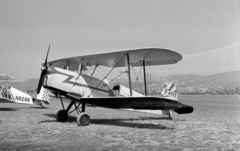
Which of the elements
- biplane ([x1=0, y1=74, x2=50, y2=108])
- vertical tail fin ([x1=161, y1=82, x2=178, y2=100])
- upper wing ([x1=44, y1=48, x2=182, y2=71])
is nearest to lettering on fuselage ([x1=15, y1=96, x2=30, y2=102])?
biplane ([x1=0, y1=74, x2=50, y2=108])

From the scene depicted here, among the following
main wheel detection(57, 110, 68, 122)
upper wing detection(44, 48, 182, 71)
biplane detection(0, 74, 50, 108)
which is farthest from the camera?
biplane detection(0, 74, 50, 108)

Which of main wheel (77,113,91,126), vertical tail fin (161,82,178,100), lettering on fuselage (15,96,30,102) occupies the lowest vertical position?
main wheel (77,113,91,126)

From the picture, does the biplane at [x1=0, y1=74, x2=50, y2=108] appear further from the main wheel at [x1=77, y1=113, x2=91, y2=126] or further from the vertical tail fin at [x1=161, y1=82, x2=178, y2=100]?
the vertical tail fin at [x1=161, y1=82, x2=178, y2=100]

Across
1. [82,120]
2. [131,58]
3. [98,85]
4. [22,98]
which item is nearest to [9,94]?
[22,98]

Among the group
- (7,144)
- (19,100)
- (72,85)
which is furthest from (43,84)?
(19,100)

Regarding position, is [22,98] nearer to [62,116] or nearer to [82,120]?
[62,116]

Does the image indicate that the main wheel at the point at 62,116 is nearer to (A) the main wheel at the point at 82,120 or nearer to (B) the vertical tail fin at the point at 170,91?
(A) the main wheel at the point at 82,120

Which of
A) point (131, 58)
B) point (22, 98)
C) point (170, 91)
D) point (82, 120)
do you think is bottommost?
point (82, 120)

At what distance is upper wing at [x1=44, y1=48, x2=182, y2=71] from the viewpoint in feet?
29.0

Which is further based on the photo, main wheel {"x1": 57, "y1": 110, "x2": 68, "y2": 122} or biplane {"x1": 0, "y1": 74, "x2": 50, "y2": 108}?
biplane {"x1": 0, "y1": 74, "x2": 50, "y2": 108}

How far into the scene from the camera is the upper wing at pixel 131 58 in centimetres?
884

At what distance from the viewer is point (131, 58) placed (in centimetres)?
997

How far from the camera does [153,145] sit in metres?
5.33

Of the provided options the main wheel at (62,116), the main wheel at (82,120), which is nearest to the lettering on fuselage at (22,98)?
the main wheel at (62,116)
